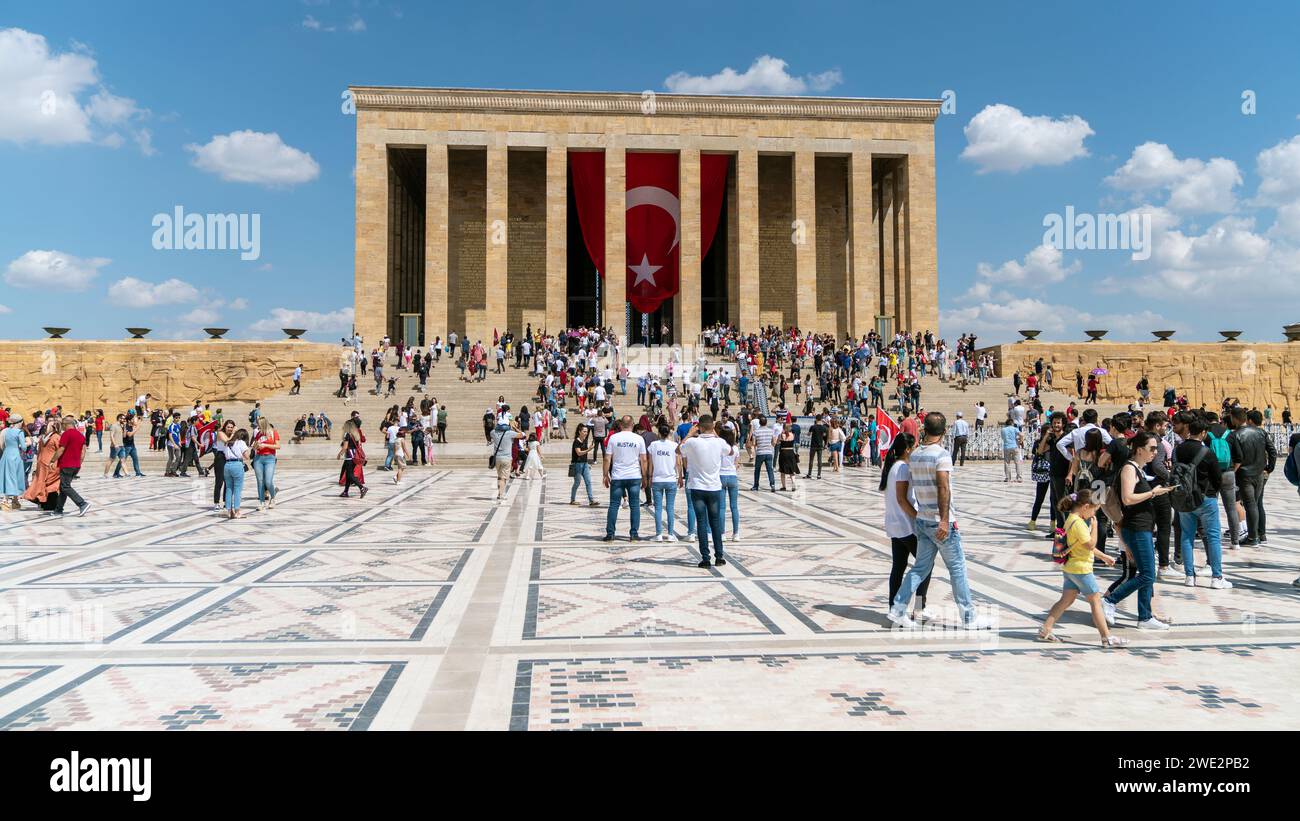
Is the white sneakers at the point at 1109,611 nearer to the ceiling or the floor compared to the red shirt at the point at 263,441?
nearer to the floor

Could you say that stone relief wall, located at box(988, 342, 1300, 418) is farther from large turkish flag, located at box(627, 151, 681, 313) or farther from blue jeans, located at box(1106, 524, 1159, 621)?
blue jeans, located at box(1106, 524, 1159, 621)

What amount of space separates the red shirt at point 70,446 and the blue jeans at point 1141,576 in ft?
40.9

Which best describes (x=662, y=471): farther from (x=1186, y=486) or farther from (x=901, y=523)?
(x=1186, y=486)

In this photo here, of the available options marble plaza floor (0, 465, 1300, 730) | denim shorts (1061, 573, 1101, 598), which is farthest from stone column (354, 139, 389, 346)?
denim shorts (1061, 573, 1101, 598)

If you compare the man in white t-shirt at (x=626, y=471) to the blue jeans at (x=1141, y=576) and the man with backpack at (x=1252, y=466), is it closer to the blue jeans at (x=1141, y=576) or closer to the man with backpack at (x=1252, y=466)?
the blue jeans at (x=1141, y=576)

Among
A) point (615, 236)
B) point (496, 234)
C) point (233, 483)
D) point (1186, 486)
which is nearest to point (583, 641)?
point (1186, 486)

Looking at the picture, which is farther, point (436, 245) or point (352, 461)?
point (436, 245)

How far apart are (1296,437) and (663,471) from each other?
19.2ft

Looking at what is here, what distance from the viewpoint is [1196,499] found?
21.7 ft

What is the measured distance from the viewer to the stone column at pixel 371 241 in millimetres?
34031

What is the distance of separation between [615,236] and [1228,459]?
2908cm

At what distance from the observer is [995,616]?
5418 millimetres

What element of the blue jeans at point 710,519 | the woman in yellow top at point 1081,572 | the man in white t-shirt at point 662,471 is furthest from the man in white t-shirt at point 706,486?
the woman in yellow top at point 1081,572
